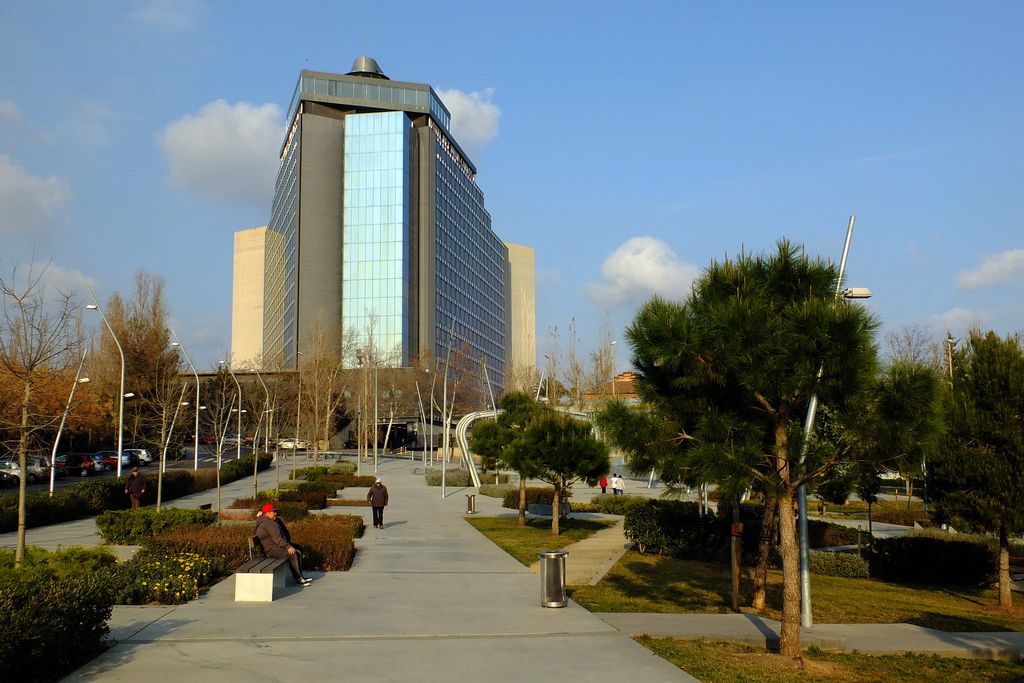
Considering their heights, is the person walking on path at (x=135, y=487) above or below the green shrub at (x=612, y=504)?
above

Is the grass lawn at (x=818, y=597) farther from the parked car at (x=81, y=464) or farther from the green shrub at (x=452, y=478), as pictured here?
the parked car at (x=81, y=464)

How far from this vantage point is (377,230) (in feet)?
300

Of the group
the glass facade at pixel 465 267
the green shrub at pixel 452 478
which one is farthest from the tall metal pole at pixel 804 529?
the glass facade at pixel 465 267

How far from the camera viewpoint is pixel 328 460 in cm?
6600

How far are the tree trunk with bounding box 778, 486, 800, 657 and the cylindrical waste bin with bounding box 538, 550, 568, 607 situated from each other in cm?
312

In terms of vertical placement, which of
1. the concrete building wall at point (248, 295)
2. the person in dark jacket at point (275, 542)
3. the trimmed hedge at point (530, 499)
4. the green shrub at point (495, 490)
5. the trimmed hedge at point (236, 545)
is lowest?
the green shrub at point (495, 490)

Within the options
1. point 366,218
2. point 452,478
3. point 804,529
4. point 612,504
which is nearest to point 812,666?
point 804,529

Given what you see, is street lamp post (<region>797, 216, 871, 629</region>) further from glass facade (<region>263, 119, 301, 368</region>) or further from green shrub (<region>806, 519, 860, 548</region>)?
glass facade (<region>263, 119, 301, 368</region>)

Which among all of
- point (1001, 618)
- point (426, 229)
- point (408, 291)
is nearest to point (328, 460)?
point (408, 291)

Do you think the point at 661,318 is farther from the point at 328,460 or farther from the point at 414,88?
the point at 414,88

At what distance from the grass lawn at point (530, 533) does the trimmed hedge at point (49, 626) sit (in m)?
10.4

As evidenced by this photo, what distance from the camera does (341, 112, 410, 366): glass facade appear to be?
3509 inches

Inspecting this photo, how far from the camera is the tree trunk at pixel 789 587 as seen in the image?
9383 millimetres

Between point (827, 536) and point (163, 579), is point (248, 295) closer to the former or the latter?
point (827, 536)
